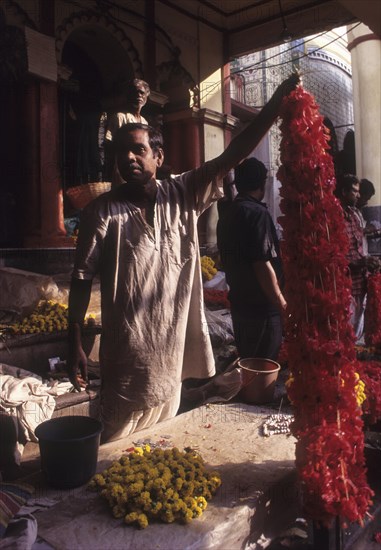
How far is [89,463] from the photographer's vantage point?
2.41 m

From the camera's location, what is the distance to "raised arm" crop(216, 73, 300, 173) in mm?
2479

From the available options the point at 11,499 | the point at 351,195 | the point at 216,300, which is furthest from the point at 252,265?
the point at 216,300

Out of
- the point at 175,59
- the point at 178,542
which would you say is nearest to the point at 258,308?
the point at 178,542

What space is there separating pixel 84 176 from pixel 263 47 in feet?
17.1

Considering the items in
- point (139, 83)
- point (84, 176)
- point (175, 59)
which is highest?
point (175, 59)

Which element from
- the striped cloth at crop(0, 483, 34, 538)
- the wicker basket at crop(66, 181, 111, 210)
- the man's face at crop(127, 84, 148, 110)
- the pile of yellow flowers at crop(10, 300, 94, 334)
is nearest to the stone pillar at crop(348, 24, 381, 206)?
the man's face at crop(127, 84, 148, 110)

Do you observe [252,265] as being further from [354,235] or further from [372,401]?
[354,235]

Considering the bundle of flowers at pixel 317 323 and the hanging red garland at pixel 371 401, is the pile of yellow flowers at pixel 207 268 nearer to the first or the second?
the hanging red garland at pixel 371 401

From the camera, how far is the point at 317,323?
2373 mm

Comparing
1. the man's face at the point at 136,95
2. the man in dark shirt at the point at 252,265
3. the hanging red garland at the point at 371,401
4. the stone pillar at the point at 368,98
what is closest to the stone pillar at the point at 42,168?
the man's face at the point at 136,95

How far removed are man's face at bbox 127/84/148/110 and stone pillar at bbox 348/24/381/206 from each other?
8.69 meters

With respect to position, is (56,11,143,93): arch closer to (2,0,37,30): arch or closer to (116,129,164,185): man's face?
(2,0,37,30): arch

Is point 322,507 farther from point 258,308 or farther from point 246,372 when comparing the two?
point 258,308

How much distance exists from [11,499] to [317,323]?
163 cm
